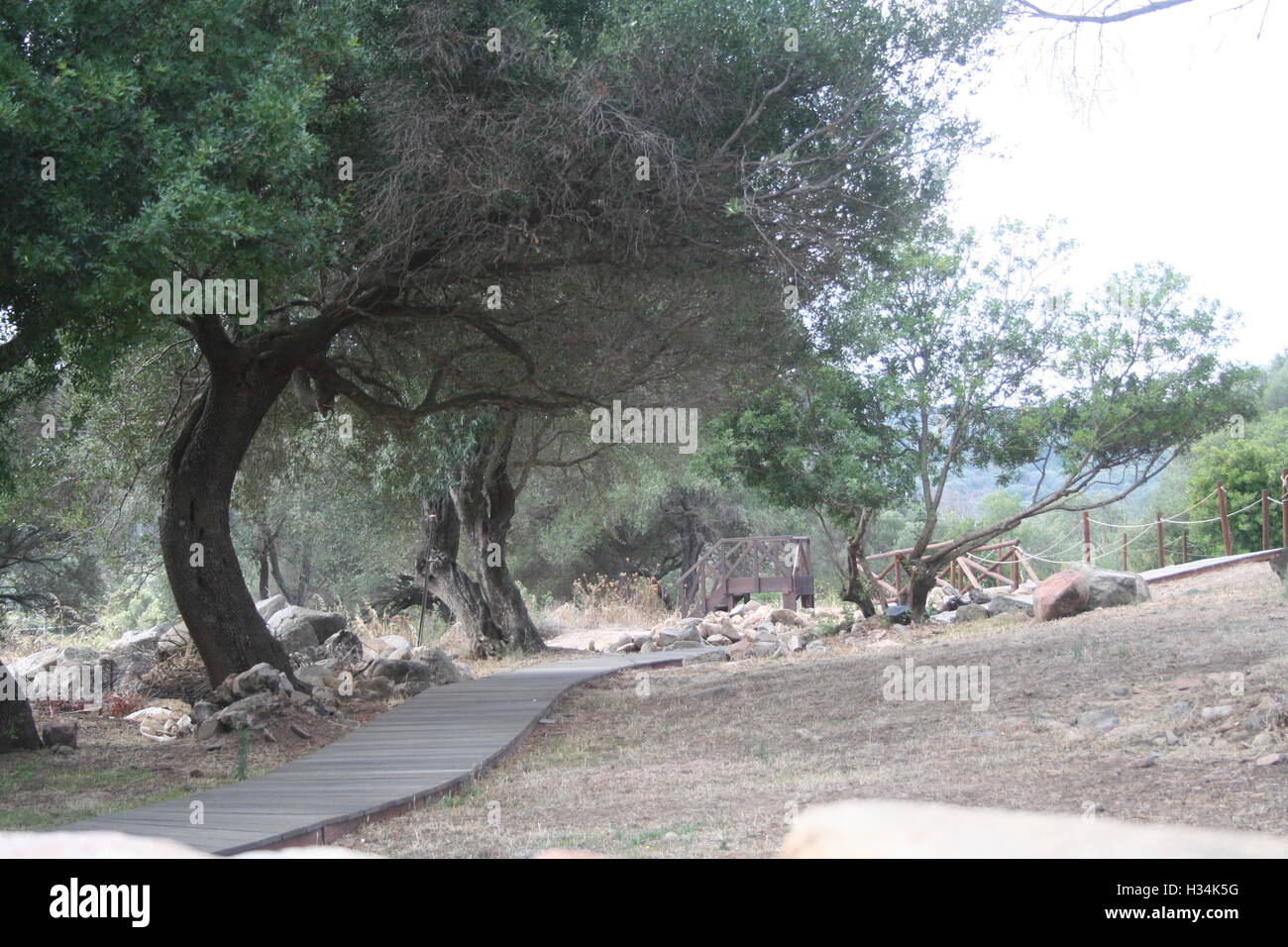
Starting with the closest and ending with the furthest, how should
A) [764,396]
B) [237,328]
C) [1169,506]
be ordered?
1. [237,328]
2. [764,396]
3. [1169,506]

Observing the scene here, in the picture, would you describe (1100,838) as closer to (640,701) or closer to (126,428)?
(640,701)

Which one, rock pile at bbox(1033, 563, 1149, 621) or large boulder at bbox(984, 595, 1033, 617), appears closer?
rock pile at bbox(1033, 563, 1149, 621)

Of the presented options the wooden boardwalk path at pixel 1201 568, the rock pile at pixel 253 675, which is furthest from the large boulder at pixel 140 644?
the wooden boardwalk path at pixel 1201 568

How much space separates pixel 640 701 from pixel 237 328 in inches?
211

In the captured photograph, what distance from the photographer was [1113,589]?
12945mm

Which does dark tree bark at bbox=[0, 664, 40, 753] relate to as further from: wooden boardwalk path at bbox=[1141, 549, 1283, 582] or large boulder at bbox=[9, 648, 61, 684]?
wooden boardwalk path at bbox=[1141, 549, 1283, 582]

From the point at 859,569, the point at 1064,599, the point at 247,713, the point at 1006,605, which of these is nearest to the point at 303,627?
the point at 247,713

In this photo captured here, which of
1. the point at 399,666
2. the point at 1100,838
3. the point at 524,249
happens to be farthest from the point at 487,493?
the point at 1100,838

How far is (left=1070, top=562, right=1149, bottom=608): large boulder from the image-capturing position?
12.8m

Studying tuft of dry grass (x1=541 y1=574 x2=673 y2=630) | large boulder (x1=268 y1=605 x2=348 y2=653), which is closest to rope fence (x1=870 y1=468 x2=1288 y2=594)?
tuft of dry grass (x1=541 y1=574 x2=673 y2=630)

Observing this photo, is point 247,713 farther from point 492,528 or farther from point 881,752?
point 492,528

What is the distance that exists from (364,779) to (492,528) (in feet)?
31.3

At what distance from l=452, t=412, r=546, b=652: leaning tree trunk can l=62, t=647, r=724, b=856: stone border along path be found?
451 cm

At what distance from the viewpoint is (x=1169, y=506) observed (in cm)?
4362
